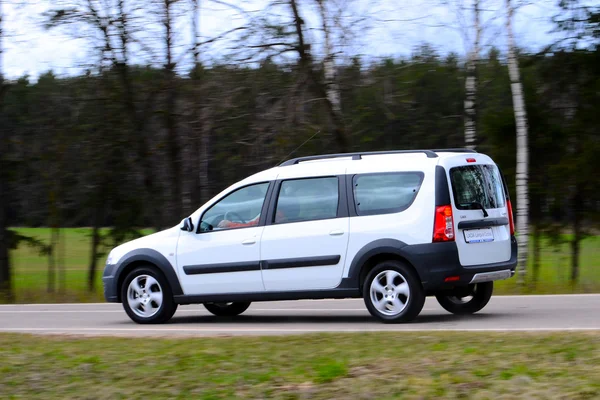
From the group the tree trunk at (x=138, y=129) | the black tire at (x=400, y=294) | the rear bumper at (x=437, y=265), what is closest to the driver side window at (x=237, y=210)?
the black tire at (x=400, y=294)

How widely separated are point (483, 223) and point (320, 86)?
29.2 ft

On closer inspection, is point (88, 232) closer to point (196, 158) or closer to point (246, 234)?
point (196, 158)

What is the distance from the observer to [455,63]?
19.1m

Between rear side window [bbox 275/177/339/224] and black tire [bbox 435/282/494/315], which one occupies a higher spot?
rear side window [bbox 275/177/339/224]

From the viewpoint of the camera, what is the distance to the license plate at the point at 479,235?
9820 mm

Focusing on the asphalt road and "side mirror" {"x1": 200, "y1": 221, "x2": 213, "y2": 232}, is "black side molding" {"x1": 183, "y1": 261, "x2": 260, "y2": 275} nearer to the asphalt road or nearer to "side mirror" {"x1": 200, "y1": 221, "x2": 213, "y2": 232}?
"side mirror" {"x1": 200, "y1": 221, "x2": 213, "y2": 232}

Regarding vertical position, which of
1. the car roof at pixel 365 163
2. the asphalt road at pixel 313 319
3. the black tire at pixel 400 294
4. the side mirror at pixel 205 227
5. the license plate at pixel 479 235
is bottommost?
the asphalt road at pixel 313 319

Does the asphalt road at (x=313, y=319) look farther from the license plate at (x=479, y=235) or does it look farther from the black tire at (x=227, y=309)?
the license plate at (x=479, y=235)

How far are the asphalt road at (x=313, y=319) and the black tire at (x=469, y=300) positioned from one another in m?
0.14

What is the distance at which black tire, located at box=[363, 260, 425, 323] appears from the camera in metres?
9.72

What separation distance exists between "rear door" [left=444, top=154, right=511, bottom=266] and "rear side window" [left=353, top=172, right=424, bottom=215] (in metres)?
0.43

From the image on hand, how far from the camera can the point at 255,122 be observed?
18359mm

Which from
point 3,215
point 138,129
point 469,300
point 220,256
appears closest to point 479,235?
point 469,300

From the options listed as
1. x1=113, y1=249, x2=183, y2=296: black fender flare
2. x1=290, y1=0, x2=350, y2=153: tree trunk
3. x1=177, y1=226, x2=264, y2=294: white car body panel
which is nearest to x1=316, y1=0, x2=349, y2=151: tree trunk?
x1=290, y1=0, x2=350, y2=153: tree trunk
